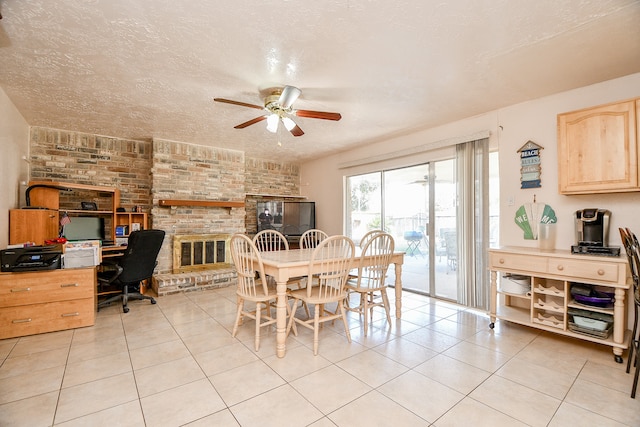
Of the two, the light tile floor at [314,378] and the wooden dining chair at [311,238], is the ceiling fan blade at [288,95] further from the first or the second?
the light tile floor at [314,378]

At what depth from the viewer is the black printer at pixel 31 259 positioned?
2.68 m

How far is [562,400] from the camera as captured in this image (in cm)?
178

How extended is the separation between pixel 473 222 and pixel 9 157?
5323mm

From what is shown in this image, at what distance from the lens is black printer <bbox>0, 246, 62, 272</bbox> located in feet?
8.78

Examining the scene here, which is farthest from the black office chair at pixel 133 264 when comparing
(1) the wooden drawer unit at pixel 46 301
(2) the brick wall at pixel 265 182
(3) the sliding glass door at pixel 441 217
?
(3) the sliding glass door at pixel 441 217

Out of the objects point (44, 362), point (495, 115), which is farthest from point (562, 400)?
point (44, 362)

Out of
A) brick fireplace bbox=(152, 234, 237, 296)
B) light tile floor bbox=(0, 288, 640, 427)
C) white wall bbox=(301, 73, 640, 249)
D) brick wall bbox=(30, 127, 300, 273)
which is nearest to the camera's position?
light tile floor bbox=(0, 288, 640, 427)

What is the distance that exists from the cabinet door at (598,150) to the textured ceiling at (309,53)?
0.38 meters

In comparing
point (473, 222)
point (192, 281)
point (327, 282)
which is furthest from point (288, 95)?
point (192, 281)

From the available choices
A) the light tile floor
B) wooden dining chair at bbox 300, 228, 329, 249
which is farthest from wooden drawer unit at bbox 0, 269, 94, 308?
wooden dining chair at bbox 300, 228, 329, 249

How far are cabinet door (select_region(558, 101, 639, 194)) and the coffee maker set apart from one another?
213mm

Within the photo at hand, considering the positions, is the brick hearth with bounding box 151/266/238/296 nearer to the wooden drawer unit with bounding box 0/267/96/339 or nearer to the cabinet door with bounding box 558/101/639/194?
the wooden drawer unit with bounding box 0/267/96/339

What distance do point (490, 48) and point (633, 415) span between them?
2.48 metres

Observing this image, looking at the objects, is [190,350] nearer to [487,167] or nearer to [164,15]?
[164,15]
